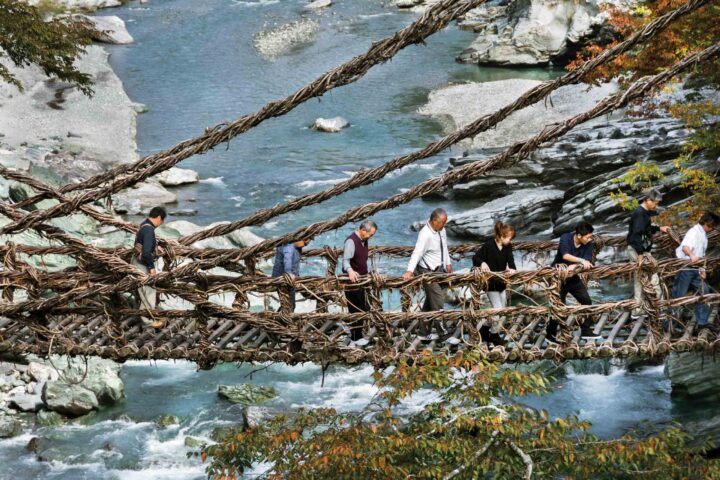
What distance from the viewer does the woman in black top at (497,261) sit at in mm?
10555

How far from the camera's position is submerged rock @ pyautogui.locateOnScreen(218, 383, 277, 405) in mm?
17078

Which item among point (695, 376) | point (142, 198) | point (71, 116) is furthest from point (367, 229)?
point (71, 116)

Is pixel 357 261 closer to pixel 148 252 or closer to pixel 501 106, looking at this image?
pixel 148 252

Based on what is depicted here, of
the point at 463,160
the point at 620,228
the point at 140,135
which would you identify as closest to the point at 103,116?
the point at 140,135

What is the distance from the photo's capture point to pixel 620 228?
804 inches

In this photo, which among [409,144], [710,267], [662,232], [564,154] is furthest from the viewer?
[409,144]

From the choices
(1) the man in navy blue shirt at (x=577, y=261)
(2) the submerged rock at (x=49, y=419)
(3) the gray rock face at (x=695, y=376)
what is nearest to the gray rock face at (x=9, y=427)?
(2) the submerged rock at (x=49, y=419)

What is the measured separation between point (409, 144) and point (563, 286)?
63.7 ft

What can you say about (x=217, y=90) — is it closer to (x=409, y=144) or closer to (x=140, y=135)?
(x=140, y=135)

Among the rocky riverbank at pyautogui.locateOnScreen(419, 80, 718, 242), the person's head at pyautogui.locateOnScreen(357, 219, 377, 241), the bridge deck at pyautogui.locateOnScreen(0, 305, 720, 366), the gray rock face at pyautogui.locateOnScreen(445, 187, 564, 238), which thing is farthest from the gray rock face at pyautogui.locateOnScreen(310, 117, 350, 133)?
the person's head at pyautogui.locateOnScreen(357, 219, 377, 241)

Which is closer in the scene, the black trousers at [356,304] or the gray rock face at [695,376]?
the black trousers at [356,304]

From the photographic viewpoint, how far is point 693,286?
36.0 ft

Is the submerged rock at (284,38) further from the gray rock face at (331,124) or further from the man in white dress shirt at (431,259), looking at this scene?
the man in white dress shirt at (431,259)

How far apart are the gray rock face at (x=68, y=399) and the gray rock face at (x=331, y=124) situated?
1614cm
